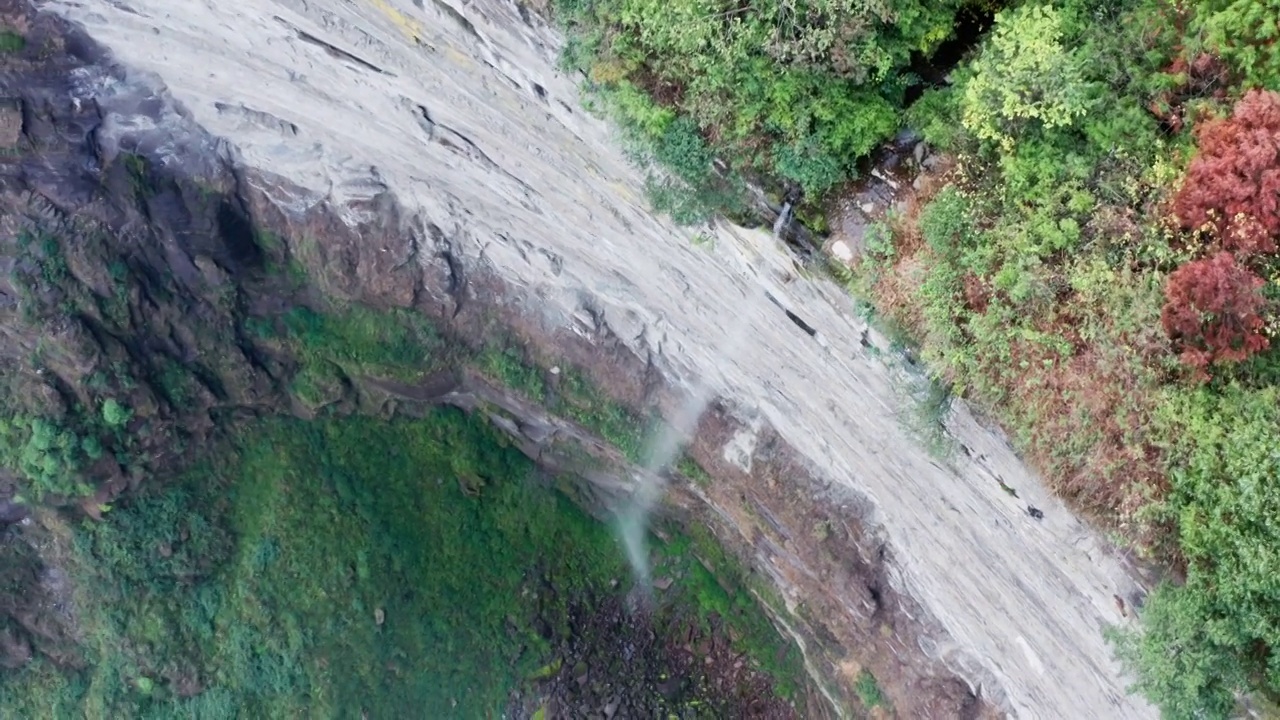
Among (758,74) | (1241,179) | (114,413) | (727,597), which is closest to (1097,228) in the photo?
(1241,179)

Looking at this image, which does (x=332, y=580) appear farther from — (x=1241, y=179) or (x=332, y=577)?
(x=1241, y=179)

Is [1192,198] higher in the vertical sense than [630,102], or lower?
higher

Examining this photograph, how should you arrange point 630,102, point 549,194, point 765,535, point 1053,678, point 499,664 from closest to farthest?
point 630,102
point 1053,678
point 549,194
point 765,535
point 499,664

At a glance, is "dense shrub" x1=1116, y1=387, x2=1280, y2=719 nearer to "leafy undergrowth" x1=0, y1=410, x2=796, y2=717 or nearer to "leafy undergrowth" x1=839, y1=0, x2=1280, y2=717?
"leafy undergrowth" x1=839, y1=0, x2=1280, y2=717

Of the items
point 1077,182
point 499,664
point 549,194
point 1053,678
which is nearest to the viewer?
point 1077,182

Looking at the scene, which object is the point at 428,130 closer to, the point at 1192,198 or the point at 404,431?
the point at 404,431

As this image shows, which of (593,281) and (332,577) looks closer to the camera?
(593,281)

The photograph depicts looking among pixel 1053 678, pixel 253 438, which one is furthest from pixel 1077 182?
pixel 253 438

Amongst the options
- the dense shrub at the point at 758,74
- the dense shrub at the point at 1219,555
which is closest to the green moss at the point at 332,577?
the dense shrub at the point at 758,74

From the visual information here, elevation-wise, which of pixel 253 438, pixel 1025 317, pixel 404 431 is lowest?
pixel 253 438
